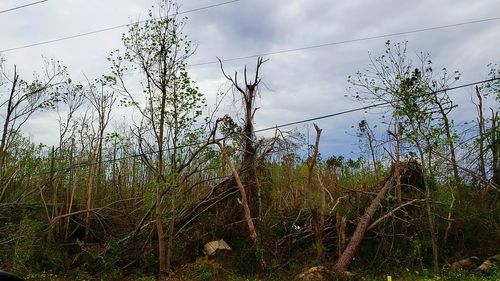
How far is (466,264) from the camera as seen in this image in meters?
14.2

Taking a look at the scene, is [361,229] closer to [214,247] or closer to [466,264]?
[466,264]

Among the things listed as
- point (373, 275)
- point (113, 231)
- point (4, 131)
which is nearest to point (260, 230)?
point (373, 275)

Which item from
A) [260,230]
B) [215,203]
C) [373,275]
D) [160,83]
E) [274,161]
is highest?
[160,83]

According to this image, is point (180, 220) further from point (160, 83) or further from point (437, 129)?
point (437, 129)

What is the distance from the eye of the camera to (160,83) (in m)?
14.8

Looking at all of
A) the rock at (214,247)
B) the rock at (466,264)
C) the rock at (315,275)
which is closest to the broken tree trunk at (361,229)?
the rock at (315,275)

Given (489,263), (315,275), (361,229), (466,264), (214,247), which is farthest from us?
(214,247)

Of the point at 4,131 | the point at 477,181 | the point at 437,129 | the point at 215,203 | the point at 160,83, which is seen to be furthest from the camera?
the point at 4,131

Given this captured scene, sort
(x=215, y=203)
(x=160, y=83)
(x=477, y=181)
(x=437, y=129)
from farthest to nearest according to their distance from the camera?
1. (x=215, y=203)
2. (x=477, y=181)
3. (x=160, y=83)
4. (x=437, y=129)

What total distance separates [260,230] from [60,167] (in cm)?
1039

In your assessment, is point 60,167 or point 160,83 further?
point 60,167

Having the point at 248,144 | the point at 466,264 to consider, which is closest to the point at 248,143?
the point at 248,144

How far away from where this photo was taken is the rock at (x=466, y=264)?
45.9 ft

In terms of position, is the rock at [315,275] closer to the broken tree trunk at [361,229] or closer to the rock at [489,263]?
the broken tree trunk at [361,229]
